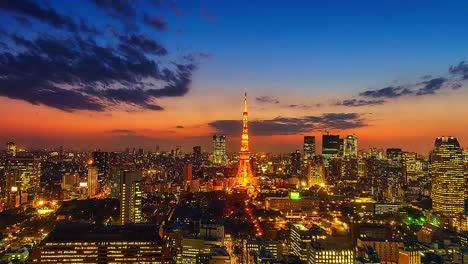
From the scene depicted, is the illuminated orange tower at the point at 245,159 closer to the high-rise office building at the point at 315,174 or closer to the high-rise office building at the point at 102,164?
the high-rise office building at the point at 315,174

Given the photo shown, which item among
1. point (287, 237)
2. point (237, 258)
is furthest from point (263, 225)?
point (237, 258)

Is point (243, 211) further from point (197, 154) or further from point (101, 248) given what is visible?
point (197, 154)

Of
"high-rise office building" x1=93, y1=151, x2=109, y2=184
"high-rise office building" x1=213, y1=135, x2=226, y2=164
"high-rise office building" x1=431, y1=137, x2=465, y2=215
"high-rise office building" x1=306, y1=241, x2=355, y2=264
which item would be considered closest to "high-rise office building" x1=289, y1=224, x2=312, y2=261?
"high-rise office building" x1=306, y1=241, x2=355, y2=264

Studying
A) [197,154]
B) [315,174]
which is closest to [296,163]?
[315,174]

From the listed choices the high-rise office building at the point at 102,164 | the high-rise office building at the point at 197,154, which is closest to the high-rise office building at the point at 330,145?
the high-rise office building at the point at 197,154

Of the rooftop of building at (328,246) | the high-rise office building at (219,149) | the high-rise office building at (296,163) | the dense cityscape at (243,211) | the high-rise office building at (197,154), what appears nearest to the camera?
the rooftop of building at (328,246)

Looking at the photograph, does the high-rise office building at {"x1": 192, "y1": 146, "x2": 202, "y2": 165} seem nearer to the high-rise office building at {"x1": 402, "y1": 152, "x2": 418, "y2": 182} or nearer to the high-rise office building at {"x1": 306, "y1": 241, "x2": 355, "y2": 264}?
the high-rise office building at {"x1": 402, "y1": 152, "x2": 418, "y2": 182}

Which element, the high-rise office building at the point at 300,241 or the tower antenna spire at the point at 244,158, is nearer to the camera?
the high-rise office building at the point at 300,241
